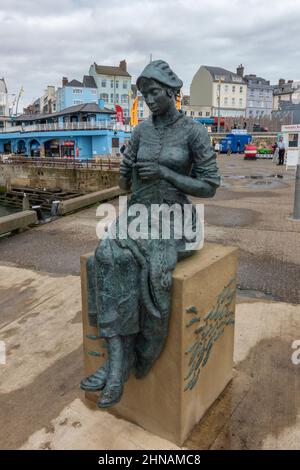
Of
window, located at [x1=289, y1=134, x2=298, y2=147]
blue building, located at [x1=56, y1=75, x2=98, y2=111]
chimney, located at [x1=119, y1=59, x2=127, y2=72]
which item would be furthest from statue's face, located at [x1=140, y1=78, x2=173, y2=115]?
chimney, located at [x1=119, y1=59, x2=127, y2=72]

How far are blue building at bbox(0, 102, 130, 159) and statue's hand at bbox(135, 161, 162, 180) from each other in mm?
33419

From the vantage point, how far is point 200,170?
9.63ft

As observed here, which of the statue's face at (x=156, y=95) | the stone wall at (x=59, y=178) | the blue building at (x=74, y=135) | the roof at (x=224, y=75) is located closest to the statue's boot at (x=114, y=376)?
the statue's face at (x=156, y=95)

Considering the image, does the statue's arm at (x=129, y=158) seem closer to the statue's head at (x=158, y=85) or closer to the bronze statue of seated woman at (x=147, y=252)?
the bronze statue of seated woman at (x=147, y=252)

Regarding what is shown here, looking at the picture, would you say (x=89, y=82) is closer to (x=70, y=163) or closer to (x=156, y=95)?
(x=70, y=163)

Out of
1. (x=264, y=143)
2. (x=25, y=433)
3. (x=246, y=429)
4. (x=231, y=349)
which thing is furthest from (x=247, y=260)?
(x=264, y=143)

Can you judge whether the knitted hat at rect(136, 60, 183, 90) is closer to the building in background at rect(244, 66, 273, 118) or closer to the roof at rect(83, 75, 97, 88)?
the roof at rect(83, 75, 97, 88)

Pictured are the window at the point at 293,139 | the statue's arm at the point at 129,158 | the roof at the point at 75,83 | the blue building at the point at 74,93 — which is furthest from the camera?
the roof at the point at 75,83

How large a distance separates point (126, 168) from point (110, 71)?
61.1 meters

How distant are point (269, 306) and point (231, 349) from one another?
5.45 feet

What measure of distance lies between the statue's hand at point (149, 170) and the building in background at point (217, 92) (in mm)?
64077

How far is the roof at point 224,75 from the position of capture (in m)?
65.3

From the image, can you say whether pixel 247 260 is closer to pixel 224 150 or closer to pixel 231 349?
pixel 231 349

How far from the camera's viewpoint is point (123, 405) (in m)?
3.07
